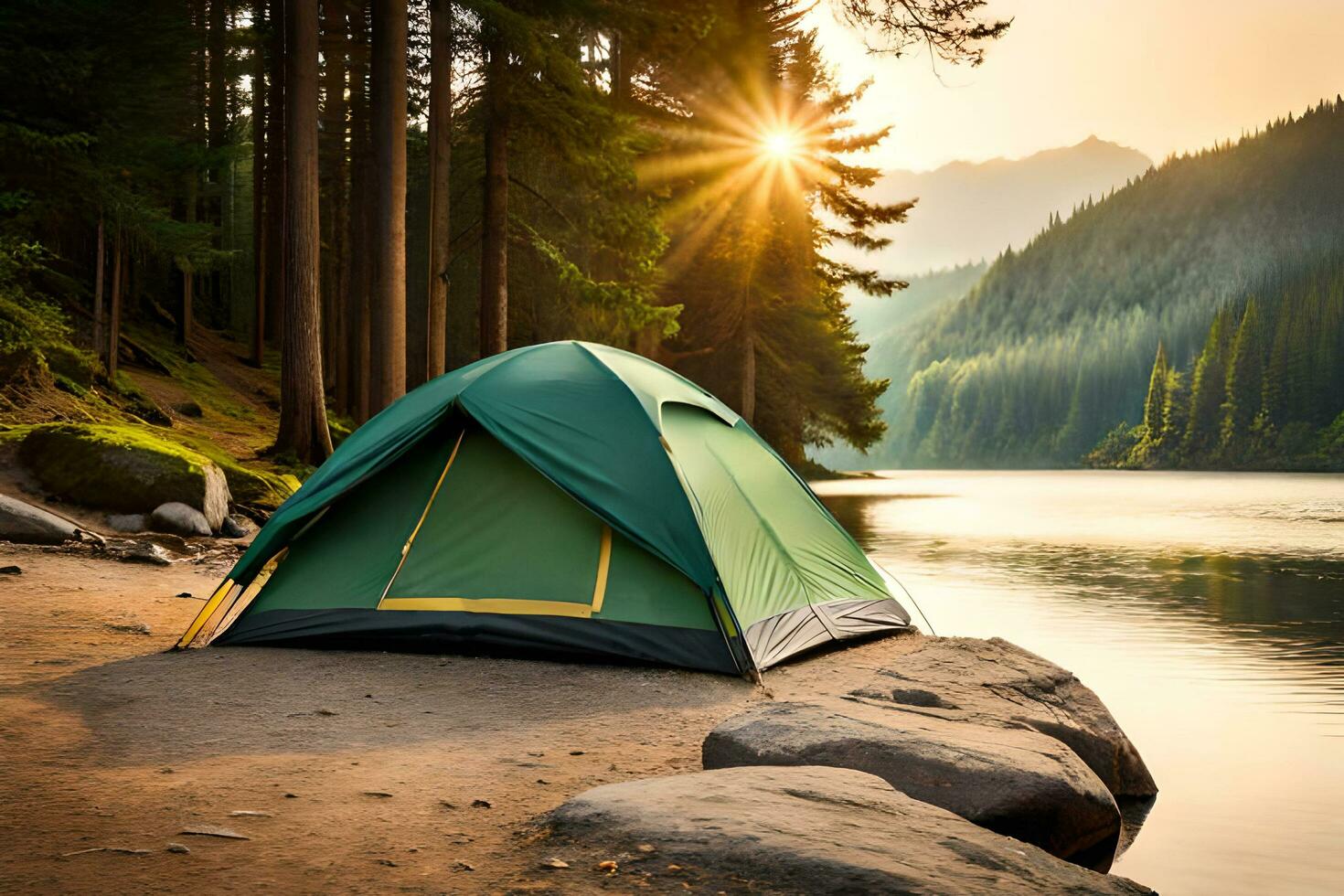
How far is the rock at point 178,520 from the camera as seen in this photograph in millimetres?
11531

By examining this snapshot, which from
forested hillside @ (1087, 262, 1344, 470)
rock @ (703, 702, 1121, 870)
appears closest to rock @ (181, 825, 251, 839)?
rock @ (703, 702, 1121, 870)

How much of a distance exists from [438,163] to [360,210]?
3.58 m

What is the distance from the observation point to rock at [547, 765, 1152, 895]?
10.1ft

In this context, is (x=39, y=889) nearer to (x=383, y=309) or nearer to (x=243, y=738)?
(x=243, y=738)

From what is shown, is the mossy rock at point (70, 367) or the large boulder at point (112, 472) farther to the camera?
the mossy rock at point (70, 367)

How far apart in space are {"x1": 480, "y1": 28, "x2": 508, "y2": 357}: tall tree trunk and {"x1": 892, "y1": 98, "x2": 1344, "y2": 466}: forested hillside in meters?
120

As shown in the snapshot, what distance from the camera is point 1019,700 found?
18.7 ft

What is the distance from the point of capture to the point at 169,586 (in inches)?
361

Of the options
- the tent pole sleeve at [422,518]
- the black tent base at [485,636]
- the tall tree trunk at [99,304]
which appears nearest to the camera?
the black tent base at [485,636]

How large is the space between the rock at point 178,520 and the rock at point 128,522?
0.09m

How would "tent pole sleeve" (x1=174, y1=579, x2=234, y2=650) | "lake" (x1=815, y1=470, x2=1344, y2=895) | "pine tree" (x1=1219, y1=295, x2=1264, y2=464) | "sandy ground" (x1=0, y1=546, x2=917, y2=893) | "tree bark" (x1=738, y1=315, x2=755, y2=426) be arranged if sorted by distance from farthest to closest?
"pine tree" (x1=1219, y1=295, x2=1264, y2=464)
"tree bark" (x1=738, y1=315, x2=755, y2=426)
"tent pole sleeve" (x1=174, y1=579, x2=234, y2=650)
"lake" (x1=815, y1=470, x2=1344, y2=895)
"sandy ground" (x1=0, y1=546, x2=917, y2=893)

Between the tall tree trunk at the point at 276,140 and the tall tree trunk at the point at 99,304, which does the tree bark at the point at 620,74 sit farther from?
the tall tree trunk at the point at 99,304

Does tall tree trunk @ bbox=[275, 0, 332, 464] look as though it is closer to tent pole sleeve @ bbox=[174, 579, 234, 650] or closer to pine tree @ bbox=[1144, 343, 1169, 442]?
tent pole sleeve @ bbox=[174, 579, 234, 650]

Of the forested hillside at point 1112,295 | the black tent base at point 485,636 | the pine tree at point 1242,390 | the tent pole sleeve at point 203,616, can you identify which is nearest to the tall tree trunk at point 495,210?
the tent pole sleeve at point 203,616
